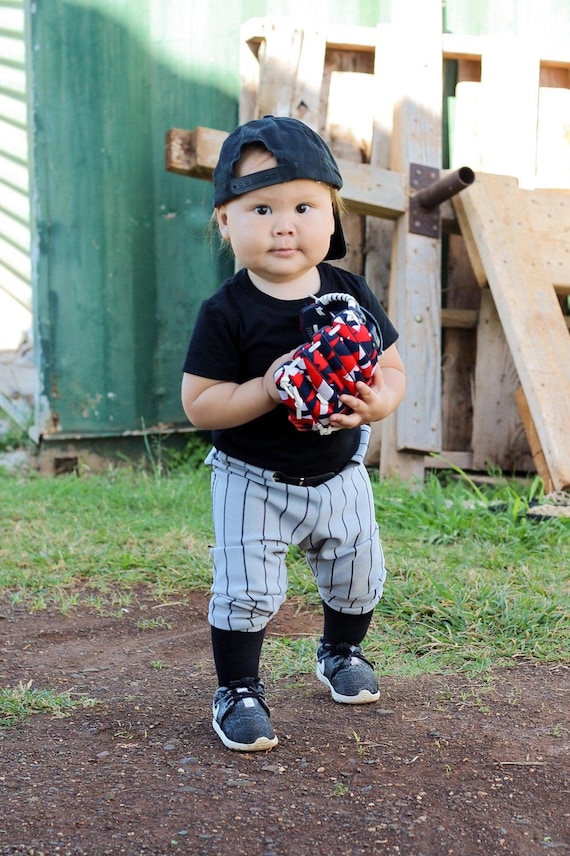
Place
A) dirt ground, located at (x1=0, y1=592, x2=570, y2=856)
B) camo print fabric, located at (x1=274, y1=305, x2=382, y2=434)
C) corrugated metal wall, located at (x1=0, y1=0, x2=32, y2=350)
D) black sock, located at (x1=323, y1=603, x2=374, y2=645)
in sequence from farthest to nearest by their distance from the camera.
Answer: corrugated metal wall, located at (x1=0, y1=0, x2=32, y2=350)
black sock, located at (x1=323, y1=603, x2=374, y2=645)
camo print fabric, located at (x1=274, y1=305, x2=382, y2=434)
dirt ground, located at (x1=0, y1=592, x2=570, y2=856)

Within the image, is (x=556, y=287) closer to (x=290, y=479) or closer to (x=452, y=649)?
(x=452, y=649)

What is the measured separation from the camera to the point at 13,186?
6.89m

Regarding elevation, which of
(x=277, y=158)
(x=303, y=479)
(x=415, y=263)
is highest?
(x=277, y=158)

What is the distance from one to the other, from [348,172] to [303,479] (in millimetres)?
2598

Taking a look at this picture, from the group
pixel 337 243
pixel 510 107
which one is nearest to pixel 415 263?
pixel 510 107

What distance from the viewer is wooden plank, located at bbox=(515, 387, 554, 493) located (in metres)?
4.00

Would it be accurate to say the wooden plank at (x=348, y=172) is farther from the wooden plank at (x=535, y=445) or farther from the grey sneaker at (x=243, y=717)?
the grey sneaker at (x=243, y=717)

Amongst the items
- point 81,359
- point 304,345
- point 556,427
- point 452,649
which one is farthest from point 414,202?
point 304,345

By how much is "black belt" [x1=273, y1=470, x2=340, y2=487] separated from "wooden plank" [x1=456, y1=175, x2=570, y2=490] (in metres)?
2.01

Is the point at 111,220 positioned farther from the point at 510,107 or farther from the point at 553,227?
the point at 553,227

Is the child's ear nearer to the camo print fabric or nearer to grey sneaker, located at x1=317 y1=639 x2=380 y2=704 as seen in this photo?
the camo print fabric

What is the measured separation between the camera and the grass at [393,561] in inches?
106

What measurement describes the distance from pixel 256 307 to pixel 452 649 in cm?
115

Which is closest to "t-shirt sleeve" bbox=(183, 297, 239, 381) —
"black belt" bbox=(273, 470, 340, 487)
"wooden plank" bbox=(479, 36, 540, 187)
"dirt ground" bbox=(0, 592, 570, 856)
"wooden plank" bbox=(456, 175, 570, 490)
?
"black belt" bbox=(273, 470, 340, 487)
